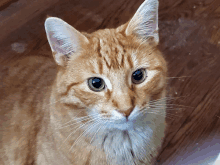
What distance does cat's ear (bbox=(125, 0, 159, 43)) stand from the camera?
0.94 metres

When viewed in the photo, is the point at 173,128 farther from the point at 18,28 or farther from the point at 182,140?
the point at 18,28

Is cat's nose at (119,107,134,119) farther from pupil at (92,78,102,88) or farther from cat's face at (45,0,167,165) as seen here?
pupil at (92,78,102,88)

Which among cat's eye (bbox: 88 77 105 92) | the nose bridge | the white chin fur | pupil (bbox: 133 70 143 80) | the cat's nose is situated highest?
cat's eye (bbox: 88 77 105 92)

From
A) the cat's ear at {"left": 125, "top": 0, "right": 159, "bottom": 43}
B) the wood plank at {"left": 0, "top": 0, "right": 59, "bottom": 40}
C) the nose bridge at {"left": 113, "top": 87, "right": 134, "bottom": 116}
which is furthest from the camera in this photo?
the wood plank at {"left": 0, "top": 0, "right": 59, "bottom": 40}

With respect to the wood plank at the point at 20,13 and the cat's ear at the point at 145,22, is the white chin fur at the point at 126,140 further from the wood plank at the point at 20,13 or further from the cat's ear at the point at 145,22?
the wood plank at the point at 20,13

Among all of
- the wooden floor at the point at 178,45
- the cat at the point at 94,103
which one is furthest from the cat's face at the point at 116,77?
the wooden floor at the point at 178,45

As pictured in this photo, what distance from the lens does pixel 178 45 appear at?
1.72m

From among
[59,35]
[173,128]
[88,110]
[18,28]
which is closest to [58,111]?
[88,110]

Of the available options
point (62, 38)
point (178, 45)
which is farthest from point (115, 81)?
point (178, 45)

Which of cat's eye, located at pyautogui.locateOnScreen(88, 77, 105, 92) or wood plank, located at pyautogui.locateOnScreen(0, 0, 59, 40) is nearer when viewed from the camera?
cat's eye, located at pyautogui.locateOnScreen(88, 77, 105, 92)

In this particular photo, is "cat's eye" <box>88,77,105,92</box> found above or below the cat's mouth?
above

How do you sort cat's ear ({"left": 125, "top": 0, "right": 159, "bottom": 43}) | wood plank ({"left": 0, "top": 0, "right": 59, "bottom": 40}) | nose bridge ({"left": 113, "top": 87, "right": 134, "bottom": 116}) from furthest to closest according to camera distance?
wood plank ({"left": 0, "top": 0, "right": 59, "bottom": 40}), cat's ear ({"left": 125, "top": 0, "right": 159, "bottom": 43}), nose bridge ({"left": 113, "top": 87, "right": 134, "bottom": 116})

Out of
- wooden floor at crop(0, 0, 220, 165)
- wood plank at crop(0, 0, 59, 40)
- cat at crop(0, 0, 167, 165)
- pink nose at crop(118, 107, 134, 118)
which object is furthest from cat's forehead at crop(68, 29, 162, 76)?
wood plank at crop(0, 0, 59, 40)

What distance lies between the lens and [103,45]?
0.95 m
